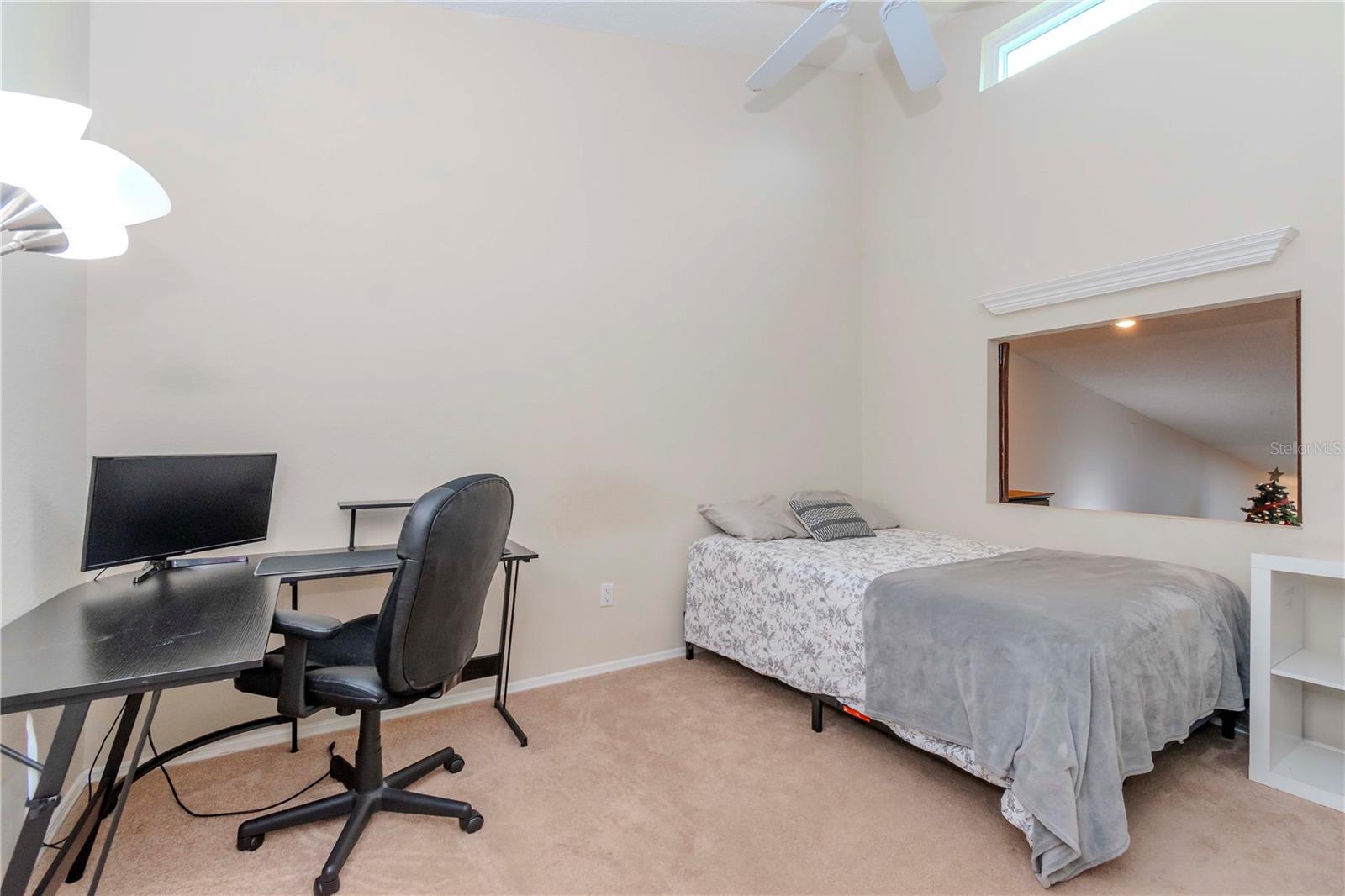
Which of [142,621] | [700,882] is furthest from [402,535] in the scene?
[700,882]

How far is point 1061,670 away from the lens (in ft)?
5.64

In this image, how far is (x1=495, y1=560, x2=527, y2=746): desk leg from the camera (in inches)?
108

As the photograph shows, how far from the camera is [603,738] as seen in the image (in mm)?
2504

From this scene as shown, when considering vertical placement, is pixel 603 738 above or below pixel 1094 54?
below

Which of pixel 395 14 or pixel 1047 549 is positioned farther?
pixel 1047 549

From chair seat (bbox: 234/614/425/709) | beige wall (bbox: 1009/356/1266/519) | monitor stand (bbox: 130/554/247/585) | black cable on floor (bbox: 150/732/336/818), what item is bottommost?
black cable on floor (bbox: 150/732/336/818)

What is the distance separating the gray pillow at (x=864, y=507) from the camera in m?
3.56

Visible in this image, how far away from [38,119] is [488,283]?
6.39 feet

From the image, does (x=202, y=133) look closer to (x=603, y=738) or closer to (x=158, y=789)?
(x=158, y=789)

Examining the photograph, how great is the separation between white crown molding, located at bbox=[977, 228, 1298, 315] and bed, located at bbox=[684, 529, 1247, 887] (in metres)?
1.22

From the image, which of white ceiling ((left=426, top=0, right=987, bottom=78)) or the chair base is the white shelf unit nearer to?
the chair base

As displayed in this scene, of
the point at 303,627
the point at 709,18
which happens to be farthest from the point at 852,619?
the point at 709,18

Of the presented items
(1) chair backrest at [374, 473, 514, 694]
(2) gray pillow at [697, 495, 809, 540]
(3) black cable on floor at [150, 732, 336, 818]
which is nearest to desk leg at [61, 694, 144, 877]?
(3) black cable on floor at [150, 732, 336, 818]

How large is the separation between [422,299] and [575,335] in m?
0.73
